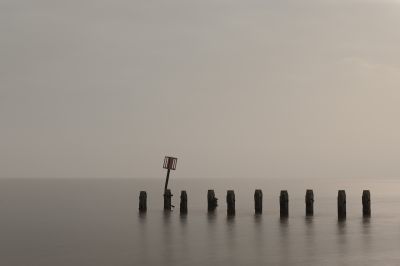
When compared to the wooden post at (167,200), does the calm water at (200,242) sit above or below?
below

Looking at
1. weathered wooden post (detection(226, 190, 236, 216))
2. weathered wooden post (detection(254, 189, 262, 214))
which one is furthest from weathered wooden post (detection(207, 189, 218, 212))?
weathered wooden post (detection(254, 189, 262, 214))

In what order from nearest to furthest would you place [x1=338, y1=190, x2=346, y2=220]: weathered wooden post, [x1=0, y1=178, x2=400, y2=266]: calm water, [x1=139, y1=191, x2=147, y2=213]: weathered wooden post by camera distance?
[x1=0, y1=178, x2=400, y2=266]: calm water < [x1=338, y1=190, x2=346, y2=220]: weathered wooden post < [x1=139, y1=191, x2=147, y2=213]: weathered wooden post

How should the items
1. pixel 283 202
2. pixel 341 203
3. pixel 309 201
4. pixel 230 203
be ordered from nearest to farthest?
pixel 341 203 < pixel 283 202 < pixel 309 201 < pixel 230 203

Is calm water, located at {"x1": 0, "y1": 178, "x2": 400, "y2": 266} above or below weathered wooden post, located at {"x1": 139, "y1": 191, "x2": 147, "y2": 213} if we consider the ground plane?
below

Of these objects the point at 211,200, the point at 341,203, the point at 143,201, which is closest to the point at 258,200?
the point at 211,200

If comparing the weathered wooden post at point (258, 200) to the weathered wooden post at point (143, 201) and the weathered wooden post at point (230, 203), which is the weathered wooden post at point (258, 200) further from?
the weathered wooden post at point (143, 201)

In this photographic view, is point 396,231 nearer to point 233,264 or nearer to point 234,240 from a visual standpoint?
point 234,240

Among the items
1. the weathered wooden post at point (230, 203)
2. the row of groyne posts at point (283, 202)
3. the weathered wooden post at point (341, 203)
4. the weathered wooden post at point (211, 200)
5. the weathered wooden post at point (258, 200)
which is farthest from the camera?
the weathered wooden post at point (211, 200)

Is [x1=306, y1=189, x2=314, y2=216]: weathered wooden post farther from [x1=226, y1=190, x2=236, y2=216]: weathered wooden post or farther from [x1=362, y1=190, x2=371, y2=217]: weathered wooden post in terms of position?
[x1=226, y1=190, x2=236, y2=216]: weathered wooden post

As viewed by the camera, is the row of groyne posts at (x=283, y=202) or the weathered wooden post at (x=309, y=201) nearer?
the row of groyne posts at (x=283, y=202)

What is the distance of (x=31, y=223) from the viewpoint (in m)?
47.4

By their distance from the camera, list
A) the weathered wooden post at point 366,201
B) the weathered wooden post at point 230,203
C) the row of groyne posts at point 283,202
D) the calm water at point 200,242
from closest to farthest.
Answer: the calm water at point 200,242, the weathered wooden post at point 366,201, the row of groyne posts at point 283,202, the weathered wooden post at point 230,203

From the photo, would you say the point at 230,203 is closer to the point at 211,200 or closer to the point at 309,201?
the point at 211,200

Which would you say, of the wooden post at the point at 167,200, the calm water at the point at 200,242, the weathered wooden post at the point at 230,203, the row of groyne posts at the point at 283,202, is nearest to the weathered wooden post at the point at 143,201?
the row of groyne posts at the point at 283,202
